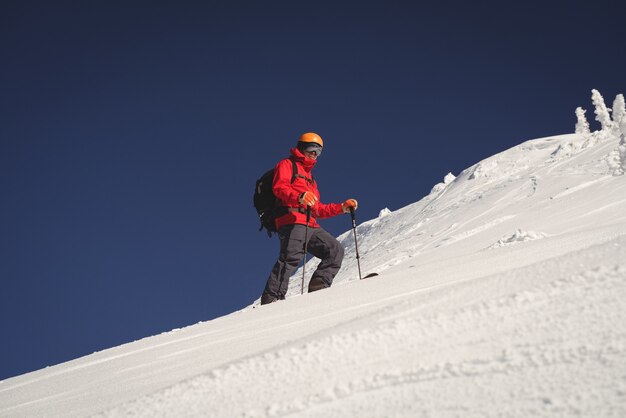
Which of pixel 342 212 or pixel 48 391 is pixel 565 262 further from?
pixel 342 212

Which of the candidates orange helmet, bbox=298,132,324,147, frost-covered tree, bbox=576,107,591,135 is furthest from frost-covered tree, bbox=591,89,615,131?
orange helmet, bbox=298,132,324,147

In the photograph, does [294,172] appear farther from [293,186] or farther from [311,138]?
[311,138]

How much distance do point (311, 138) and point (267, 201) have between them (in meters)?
1.01

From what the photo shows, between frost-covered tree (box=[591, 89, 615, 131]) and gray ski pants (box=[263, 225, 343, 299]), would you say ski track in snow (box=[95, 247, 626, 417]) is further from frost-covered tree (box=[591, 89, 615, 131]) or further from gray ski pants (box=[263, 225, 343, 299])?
frost-covered tree (box=[591, 89, 615, 131])

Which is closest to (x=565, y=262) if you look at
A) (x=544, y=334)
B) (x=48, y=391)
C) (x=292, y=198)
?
(x=544, y=334)

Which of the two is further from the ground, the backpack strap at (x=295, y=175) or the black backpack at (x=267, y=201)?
the backpack strap at (x=295, y=175)

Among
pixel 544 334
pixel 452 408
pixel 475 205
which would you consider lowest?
pixel 452 408

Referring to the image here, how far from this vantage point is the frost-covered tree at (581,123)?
41719mm

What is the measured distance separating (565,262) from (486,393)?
0.69 m

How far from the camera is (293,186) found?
595cm

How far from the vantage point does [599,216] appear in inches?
321

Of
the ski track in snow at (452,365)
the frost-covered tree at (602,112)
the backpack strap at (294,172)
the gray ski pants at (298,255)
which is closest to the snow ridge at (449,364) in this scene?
the ski track in snow at (452,365)

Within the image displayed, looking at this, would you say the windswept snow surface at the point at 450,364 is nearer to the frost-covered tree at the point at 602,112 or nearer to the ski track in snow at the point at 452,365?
the ski track in snow at the point at 452,365

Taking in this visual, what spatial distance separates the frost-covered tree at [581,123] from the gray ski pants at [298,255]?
42741mm
